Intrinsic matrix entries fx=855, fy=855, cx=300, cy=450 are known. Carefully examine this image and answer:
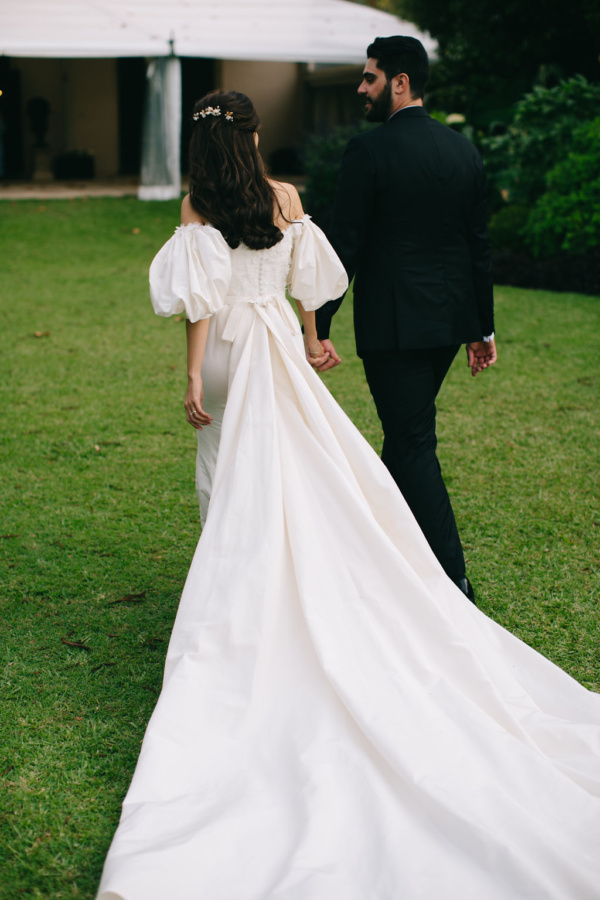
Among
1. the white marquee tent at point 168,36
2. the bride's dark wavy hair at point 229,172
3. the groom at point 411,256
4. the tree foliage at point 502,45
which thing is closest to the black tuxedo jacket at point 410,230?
the groom at point 411,256

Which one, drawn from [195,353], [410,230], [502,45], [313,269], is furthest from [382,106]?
[502,45]

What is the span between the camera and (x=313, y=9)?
59.8 feet

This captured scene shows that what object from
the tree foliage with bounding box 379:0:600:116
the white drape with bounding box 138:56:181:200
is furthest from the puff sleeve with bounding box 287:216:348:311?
the white drape with bounding box 138:56:181:200

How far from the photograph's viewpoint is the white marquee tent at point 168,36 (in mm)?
14984

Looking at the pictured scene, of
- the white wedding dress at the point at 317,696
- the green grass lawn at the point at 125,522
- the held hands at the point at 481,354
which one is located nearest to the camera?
the white wedding dress at the point at 317,696

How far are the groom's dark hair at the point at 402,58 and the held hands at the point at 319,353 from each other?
957 mm

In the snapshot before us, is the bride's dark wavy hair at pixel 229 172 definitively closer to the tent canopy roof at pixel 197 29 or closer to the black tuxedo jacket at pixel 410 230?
the black tuxedo jacket at pixel 410 230

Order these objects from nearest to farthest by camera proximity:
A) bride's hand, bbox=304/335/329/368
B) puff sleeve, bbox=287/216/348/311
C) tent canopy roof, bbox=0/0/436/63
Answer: puff sleeve, bbox=287/216/348/311, bride's hand, bbox=304/335/329/368, tent canopy roof, bbox=0/0/436/63

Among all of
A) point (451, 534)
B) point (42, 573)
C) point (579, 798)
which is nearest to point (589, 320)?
point (451, 534)

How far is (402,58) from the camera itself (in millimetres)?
3029

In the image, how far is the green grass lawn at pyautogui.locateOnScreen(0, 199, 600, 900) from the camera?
2445 mm

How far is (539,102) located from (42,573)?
34.8 feet

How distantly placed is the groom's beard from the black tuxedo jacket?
0.04 m

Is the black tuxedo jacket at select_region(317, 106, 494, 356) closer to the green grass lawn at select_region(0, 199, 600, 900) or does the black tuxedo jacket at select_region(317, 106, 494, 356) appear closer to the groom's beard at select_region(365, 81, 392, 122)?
the groom's beard at select_region(365, 81, 392, 122)
